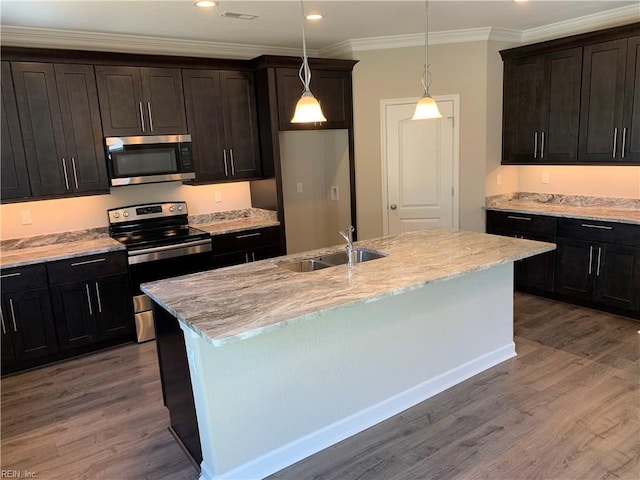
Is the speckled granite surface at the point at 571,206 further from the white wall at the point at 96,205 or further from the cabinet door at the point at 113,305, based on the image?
the cabinet door at the point at 113,305

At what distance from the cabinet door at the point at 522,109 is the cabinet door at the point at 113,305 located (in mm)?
4018

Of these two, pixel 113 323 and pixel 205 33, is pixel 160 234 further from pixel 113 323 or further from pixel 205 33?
pixel 205 33

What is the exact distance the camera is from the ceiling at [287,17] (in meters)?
3.39

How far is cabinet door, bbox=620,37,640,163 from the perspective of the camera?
3.93 metres

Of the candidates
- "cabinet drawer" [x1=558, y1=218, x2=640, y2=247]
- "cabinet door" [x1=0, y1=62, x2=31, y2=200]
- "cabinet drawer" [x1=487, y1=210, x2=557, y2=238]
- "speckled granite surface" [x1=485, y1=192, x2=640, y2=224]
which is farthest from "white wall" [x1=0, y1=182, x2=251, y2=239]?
"cabinet drawer" [x1=558, y1=218, x2=640, y2=247]

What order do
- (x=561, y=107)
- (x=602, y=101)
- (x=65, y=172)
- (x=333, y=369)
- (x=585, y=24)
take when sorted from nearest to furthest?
(x=333, y=369), (x=65, y=172), (x=602, y=101), (x=585, y=24), (x=561, y=107)

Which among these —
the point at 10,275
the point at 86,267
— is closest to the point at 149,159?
the point at 86,267

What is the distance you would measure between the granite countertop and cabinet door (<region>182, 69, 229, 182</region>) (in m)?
1.85

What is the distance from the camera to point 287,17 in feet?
12.5

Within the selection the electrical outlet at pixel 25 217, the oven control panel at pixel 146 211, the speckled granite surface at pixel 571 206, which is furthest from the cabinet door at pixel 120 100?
the speckled granite surface at pixel 571 206

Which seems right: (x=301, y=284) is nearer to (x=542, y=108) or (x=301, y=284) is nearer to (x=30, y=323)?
(x=30, y=323)

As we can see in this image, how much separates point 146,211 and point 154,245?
1.79 feet

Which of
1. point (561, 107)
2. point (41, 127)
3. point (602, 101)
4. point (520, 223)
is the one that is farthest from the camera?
point (520, 223)

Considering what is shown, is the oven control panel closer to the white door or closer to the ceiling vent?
the ceiling vent
